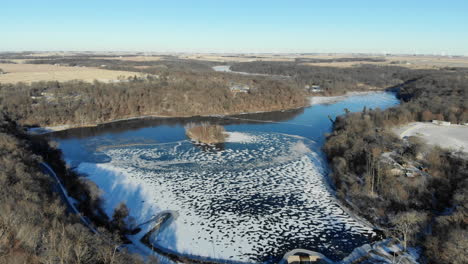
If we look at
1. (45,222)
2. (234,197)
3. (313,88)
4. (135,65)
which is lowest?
(234,197)

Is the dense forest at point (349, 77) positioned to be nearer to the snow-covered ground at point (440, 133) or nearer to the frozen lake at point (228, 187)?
the frozen lake at point (228, 187)

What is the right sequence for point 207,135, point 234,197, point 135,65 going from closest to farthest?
point 234,197 < point 207,135 < point 135,65

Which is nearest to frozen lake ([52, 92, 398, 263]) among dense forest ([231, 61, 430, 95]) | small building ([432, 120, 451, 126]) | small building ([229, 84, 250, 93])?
small building ([432, 120, 451, 126])

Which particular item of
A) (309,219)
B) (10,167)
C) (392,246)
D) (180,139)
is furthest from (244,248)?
(180,139)

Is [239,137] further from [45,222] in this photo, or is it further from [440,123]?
[45,222]

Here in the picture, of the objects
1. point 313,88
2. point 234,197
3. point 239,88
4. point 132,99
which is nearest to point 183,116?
point 132,99
